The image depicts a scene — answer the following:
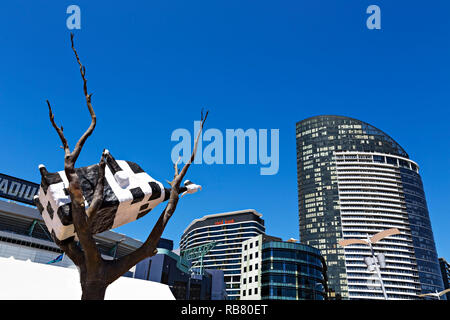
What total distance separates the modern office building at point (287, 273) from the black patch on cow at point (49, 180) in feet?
234

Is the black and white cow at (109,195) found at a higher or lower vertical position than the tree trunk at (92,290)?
higher

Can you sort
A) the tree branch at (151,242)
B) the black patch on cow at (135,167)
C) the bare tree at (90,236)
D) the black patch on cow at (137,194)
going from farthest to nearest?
1. the black patch on cow at (135,167)
2. the black patch on cow at (137,194)
3. the tree branch at (151,242)
4. the bare tree at (90,236)

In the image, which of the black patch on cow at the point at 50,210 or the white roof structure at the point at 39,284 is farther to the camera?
the white roof structure at the point at 39,284

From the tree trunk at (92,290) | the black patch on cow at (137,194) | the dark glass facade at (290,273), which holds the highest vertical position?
the dark glass facade at (290,273)

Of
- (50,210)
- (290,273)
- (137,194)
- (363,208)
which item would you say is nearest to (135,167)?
(137,194)

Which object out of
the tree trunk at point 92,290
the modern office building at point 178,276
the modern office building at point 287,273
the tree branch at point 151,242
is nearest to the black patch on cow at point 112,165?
the tree branch at point 151,242

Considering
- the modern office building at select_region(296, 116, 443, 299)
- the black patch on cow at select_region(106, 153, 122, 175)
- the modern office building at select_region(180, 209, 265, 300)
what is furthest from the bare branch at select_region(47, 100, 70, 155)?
the modern office building at select_region(296, 116, 443, 299)

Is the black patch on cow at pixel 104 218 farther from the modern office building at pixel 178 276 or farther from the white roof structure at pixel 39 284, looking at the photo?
the modern office building at pixel 178 276

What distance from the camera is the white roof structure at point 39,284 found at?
42.1 feet

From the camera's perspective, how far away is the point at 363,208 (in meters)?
141

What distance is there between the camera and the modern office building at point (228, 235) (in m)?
138

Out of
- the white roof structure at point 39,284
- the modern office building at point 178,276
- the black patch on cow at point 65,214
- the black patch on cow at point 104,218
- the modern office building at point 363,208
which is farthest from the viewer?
the modern office building at point 363,208
